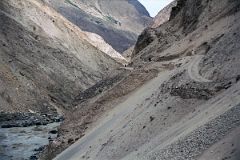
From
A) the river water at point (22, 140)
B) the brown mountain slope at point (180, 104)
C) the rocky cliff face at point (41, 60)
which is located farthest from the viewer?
the rocky cliff face at point (41, 60)

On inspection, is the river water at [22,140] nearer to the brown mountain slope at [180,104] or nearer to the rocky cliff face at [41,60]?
the brown mountain slope at [180,104]

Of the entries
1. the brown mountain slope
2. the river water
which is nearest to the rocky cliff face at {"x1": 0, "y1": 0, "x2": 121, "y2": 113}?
the river water

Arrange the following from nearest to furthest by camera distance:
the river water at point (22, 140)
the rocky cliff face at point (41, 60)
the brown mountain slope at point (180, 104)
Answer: the brown mountain slope at point (180, 104)
the river water at point (22, 140)
the rocky cliff face at point (41, 60)

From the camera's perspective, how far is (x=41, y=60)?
76.9 metres

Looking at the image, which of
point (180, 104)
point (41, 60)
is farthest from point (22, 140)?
point (41, 60)

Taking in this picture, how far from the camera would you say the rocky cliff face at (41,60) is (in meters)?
65.4

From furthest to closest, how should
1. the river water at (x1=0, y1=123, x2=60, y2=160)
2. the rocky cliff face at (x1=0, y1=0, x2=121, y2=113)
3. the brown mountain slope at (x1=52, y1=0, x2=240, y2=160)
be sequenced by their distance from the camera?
the rocky cliff face at (x1=0, y1=0, x2=121, y2=113)
the river water at (x1=0, y1=123, x2=60, y2=160)
the brown mountain slope at (x1=52, y1=0, x2=240, y2=160)

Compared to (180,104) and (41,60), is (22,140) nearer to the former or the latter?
(180,104)

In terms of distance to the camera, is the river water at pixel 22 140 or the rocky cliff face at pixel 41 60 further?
the rocky cliff face at pixel 41 60

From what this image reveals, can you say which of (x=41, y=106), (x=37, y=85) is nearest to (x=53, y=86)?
(x=37, y=85)

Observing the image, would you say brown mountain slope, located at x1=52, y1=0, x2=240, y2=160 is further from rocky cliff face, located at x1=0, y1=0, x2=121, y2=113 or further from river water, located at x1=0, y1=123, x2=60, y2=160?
A: rocky cliff face, located at x1=0, y1=0, x2=121, y2=113

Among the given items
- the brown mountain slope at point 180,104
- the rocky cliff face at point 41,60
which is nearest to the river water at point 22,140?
the brown mountain slope at point 180,104

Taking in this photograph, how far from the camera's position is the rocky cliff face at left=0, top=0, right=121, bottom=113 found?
6538 cm

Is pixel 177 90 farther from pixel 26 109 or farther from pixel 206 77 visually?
pixel 26 109
